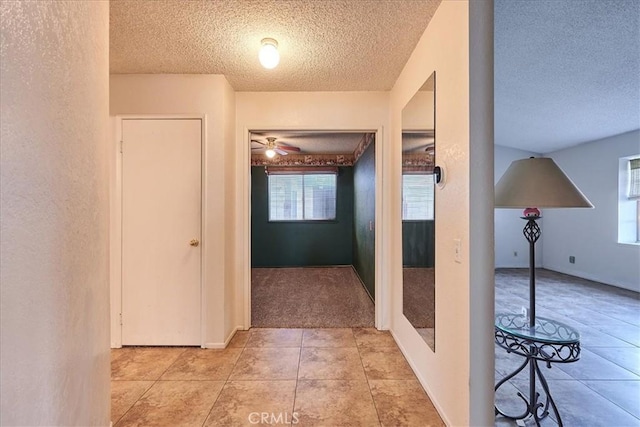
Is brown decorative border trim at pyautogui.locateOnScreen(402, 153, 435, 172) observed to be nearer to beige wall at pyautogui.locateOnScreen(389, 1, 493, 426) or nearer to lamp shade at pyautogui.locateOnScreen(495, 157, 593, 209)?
beige wall at pyautogui.locateOnScreen(389, 1, 493, 426)

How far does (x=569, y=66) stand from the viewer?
291 cm

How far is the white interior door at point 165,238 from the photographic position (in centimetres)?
254

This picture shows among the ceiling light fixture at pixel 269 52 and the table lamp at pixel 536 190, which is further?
the ceiling light fixture at pixel 269 52

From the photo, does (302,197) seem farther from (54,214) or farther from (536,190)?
(54,214)

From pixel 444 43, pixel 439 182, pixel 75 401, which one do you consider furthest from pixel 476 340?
pixel 75 401

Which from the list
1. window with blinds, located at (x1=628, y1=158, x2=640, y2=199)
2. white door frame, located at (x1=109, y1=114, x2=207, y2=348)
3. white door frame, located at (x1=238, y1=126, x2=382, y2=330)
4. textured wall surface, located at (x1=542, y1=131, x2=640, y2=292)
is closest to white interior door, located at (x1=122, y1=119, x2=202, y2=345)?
white door frame, located at (x1=109, y1=114, x2=207, y2=348)

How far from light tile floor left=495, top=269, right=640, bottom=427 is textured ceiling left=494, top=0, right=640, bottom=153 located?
8.58ft

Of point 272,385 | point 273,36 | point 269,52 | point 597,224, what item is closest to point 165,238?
point 272,385

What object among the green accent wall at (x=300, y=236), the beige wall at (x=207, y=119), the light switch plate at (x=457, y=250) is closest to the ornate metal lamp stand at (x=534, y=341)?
the light switch plate at (x=457, y=250)

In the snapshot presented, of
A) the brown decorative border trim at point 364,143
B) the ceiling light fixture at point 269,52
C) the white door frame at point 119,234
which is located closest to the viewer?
the ceiling light fixture at point 269,52

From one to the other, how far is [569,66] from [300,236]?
16.3 feet

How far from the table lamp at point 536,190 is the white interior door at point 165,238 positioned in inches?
93.2

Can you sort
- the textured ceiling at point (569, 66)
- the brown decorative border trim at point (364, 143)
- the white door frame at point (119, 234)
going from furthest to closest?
1. the brown decorative border trim at point (364, 143)
2. the white door frame at point (119, 234)
3. the textured ceiling at point (569, 66)

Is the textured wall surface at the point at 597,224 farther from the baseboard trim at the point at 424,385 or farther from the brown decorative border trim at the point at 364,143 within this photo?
the baseboard trim at the point at 424,385
